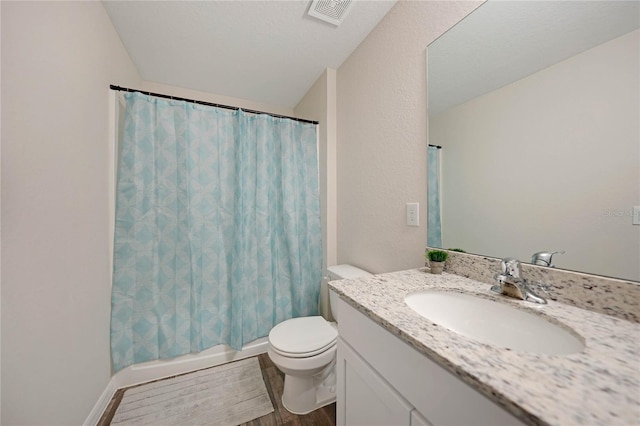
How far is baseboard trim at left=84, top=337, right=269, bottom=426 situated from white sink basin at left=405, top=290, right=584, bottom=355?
151 centimetres

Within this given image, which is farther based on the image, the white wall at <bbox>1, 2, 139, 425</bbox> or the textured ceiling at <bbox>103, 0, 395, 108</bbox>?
the textured ceiling at <bbox>103, 0, 395, 108</bbox>

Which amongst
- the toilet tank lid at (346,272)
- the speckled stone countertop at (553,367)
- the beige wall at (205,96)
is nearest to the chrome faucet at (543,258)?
the speckled stone countertop at (553,367)

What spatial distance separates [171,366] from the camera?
1.56m

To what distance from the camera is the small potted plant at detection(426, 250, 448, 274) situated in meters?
1.01

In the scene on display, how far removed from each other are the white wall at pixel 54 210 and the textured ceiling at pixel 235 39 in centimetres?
26

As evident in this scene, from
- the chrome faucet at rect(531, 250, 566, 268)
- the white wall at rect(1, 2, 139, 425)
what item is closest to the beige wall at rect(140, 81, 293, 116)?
the white wall at rect(1, 2, 139, 425)

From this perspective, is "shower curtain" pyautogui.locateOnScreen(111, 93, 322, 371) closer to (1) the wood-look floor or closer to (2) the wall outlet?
(1) the wood-look floor

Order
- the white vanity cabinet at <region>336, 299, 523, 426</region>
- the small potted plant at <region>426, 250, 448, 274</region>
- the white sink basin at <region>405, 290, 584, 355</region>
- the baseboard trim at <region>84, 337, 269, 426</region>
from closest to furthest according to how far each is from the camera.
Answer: the white vanity cabinet at <region>336, 299, 523, 426</region> → the white sink basin at <region>405, 290, 584, 355</region> → the small potted plant at <region>426, 250, 448, 274</region> → the baseboard trim at <region>84, 337, 269, 426</region>

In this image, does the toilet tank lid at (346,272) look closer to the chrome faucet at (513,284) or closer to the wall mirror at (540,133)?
the wall mirror at (540,133)

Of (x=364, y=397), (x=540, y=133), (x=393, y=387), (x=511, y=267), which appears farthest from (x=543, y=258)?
(x=364, y=397)

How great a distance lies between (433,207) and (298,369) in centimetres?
111

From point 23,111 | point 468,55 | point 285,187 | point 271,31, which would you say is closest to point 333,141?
point 285,187

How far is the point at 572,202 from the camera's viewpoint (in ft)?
2.27

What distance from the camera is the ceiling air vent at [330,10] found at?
126cm
